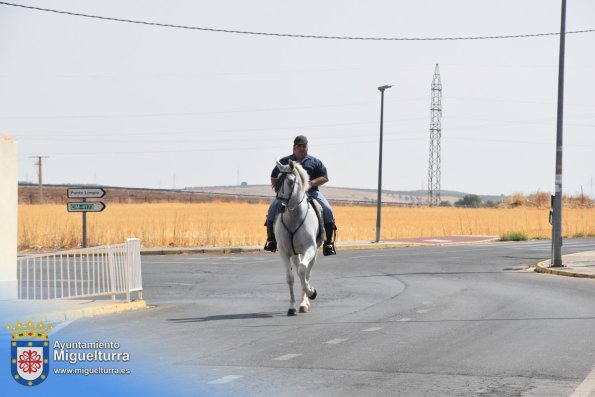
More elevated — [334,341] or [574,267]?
[334,341]

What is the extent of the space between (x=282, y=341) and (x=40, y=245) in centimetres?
2943

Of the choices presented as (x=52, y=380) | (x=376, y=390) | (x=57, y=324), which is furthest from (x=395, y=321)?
(x=52, y=380)

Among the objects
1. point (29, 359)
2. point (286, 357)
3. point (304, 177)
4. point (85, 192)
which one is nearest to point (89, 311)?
point (304, 177)

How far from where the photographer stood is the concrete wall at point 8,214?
53.0ft

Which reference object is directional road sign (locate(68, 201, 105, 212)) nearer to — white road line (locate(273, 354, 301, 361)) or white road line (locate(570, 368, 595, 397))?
white road line (locate(273, 354, 301, 361))

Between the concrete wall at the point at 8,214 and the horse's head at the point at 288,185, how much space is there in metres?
4.08

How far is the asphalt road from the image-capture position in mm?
10281

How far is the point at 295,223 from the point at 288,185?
0.79 metres

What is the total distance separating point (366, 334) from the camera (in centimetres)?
1403

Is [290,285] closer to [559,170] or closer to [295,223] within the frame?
[295,223]

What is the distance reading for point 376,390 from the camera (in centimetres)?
982

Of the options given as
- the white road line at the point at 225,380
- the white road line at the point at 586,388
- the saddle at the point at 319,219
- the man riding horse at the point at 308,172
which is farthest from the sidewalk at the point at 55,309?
the white road line at the point at 586,388

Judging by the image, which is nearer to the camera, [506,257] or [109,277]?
[109,277]

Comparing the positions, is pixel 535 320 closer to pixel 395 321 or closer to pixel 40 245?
pixel 395 321
